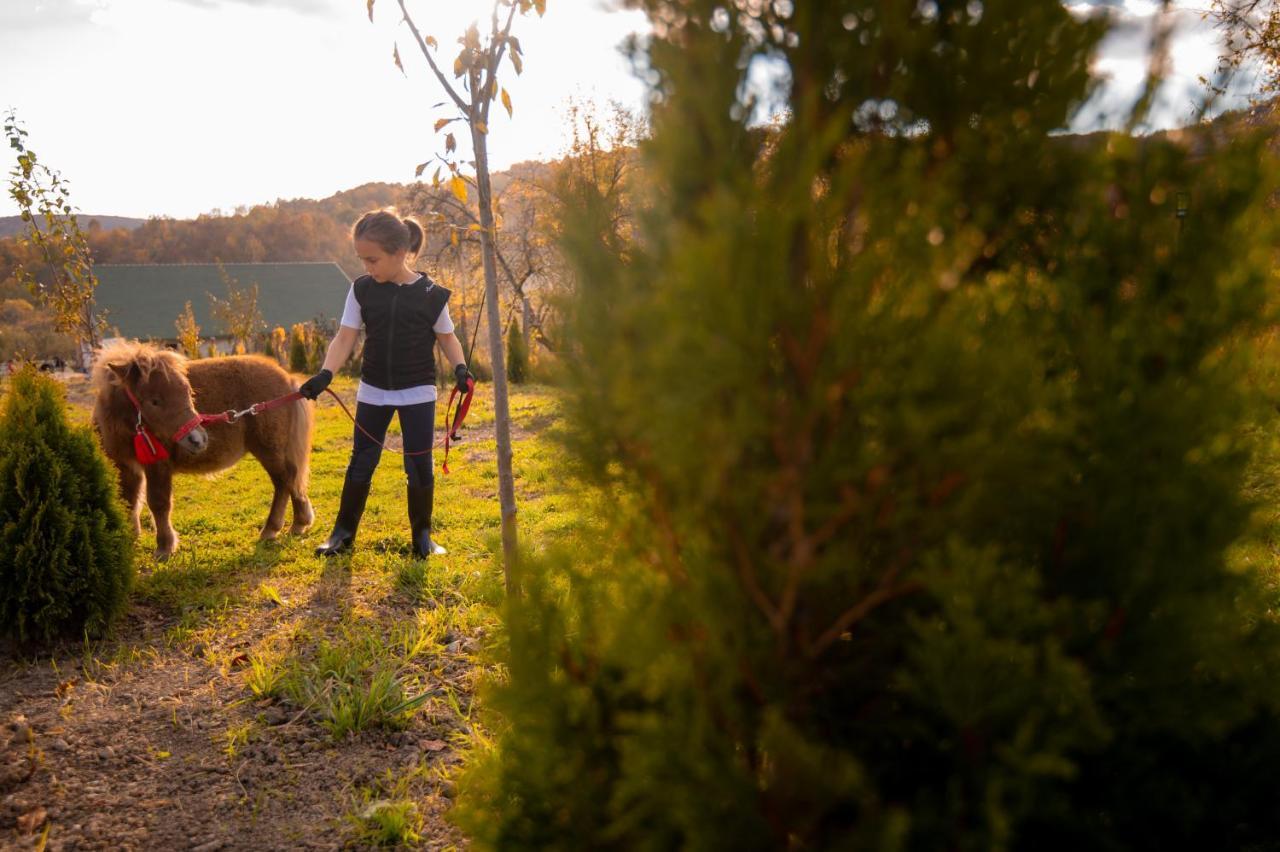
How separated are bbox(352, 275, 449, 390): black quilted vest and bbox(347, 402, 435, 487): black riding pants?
22 centimetres

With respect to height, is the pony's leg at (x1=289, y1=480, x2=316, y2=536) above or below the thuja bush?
below

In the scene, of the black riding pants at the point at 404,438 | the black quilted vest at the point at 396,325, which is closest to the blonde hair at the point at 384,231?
the black quilted vest at the point at 396,325

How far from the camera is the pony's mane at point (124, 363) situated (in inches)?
238

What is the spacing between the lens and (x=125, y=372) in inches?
239

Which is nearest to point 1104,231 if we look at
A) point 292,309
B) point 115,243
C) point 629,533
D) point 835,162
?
point 835,162

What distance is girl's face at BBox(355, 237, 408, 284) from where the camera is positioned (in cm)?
563

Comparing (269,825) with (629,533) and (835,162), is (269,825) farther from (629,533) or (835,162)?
(835,162)

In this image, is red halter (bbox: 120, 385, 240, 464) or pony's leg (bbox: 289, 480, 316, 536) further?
pony's leg (bbox: 289, 480, 316, 536)

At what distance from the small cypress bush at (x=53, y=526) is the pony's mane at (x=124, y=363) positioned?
1.33 metres

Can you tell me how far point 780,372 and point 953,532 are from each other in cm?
46

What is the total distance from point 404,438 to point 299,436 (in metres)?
1.72

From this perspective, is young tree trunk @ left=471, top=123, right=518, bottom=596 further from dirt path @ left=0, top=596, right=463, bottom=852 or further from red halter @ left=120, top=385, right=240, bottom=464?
red halter @ left=120, top=385, right=240, bottom=464

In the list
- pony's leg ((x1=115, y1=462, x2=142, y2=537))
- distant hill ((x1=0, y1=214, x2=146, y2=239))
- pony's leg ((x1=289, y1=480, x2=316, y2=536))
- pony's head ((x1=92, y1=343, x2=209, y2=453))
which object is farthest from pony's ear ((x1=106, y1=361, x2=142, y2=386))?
distant hill ((x1=0, y1=214, x2=146, y2=239))

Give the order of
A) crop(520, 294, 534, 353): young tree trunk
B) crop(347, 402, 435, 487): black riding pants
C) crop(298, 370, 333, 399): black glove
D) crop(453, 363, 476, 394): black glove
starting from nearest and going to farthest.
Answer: crop(520, 294, 534, 353): young tree trunk
crop(453, 363, 476, 394): black glove
crop(298, 370, 333, 399): black glove
crop(347, 402, 435, 487): black riding pants
